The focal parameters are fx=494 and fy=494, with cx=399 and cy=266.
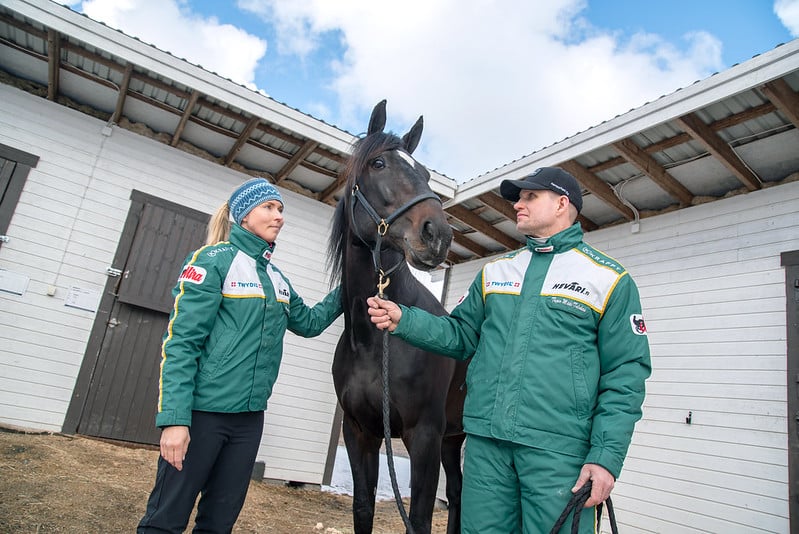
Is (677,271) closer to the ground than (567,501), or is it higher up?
higher up

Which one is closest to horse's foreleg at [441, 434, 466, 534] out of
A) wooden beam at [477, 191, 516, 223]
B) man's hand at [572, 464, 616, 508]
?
man's hand at [572, 464, 616, 508]

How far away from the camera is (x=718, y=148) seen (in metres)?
4.24

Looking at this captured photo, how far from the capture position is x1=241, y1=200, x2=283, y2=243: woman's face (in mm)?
2119

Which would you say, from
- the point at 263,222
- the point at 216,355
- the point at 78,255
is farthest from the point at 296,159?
the point at 216,355

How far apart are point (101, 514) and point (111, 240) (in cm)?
310

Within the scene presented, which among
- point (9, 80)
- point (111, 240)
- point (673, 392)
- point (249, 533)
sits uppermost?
point (9, 80)

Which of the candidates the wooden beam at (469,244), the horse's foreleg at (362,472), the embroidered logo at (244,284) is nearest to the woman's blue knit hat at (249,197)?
the embroidered logo at (244,284)

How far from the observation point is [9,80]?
16.8 feet

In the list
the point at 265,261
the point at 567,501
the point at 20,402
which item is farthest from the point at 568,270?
the point at 20,402

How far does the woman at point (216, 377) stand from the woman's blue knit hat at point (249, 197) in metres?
0.05

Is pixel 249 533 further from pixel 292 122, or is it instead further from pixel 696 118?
pixel 696 118

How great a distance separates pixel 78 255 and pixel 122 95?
174 cm

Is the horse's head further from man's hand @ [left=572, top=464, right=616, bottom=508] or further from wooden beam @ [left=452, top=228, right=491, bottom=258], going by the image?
wooden beam @ [left=452, top=228, right=491, bottom=258]

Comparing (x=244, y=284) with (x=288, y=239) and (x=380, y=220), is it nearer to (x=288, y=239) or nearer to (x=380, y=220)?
(x=380, y=220)
